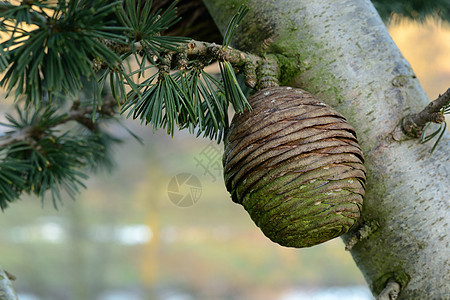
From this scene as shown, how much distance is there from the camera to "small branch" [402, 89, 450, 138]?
29cm

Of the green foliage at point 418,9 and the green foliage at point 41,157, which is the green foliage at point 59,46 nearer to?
A: the green foliage at point 41,157

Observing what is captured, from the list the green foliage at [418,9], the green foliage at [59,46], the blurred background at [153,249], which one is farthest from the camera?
the blurred background at [153,249]

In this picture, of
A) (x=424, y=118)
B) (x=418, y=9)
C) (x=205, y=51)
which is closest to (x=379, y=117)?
(x=424, y=118)

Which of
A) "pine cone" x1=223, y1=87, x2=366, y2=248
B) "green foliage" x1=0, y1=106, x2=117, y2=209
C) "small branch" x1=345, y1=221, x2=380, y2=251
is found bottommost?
"small branch" x1=345, y1=221, x2=380, y2=251

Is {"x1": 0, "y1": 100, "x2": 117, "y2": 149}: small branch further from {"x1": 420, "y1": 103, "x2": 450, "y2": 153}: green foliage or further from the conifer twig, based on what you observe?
{"x1": 420, "y1": 103, "x2": 450, "y2": 153}: green foliage

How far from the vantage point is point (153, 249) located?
2459 millimetres

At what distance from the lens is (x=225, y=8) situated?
1.14ft

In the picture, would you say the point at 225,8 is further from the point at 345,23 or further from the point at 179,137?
the point at 179,137

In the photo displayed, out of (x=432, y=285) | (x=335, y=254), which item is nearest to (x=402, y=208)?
(x=432, y=285)

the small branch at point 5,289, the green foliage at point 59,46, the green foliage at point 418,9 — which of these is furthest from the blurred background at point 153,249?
the green foliage at point 59,46

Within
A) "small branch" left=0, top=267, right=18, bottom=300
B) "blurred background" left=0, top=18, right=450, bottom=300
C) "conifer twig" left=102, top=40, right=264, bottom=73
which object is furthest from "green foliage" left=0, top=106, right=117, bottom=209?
"blurred background" left=0, top=18, right=450, bottom=300

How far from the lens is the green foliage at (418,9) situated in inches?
24.7

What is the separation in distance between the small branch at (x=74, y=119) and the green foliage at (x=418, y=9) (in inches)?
15.8

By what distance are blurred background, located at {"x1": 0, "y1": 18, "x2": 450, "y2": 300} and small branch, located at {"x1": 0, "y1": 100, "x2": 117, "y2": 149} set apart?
173 cm
